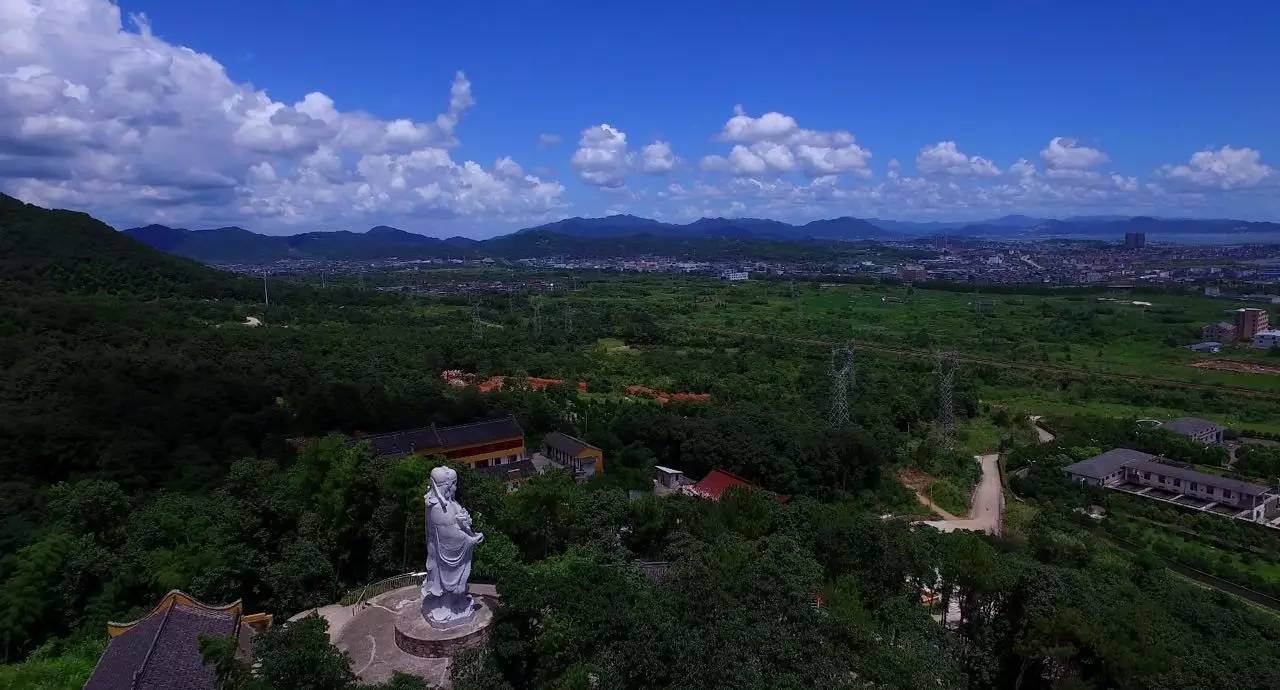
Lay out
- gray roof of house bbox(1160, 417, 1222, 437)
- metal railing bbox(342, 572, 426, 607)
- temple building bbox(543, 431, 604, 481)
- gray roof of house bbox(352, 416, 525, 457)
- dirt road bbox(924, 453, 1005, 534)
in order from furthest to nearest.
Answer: gray roof of house bbox(1160, 417, 1222, 437) → temple building bbox(543, 431, 604, 481) → gray roof of house bbox(352, 416, 525, 457) → dirt road bbox(924, 453, 1005, 534) → metal railing bbox(342, 572, 426, 607)

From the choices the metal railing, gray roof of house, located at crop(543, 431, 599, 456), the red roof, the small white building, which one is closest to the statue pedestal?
the metal railing

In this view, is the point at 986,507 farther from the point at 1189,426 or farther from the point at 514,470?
the point at 514,470

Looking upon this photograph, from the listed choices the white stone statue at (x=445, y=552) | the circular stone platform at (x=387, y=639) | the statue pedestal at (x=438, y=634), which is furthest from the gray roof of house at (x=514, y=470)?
the white stone statue at (x=445, y=552)

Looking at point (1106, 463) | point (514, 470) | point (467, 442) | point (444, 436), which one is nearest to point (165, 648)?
point (514, 470)

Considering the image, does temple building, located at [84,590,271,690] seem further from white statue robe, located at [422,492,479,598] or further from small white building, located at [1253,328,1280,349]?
small white building, located at [1253,328,1280,349]

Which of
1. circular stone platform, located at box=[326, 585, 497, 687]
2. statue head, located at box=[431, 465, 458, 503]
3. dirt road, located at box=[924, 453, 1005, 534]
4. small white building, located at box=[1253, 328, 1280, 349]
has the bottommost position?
dirt road, located at box=[924, 453, 1005, 534]

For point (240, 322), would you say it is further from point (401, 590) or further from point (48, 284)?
point (401, 590)

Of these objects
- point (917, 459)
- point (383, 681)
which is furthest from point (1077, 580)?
point (917, 459)
